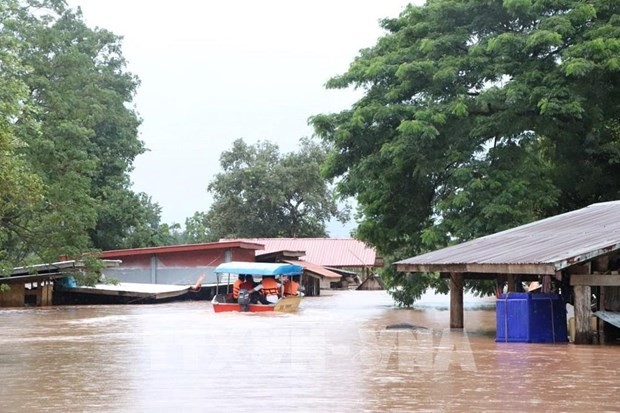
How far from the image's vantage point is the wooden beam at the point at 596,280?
1662 centimetres

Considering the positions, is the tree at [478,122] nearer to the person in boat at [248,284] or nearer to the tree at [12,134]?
the person in boat at [248,284]

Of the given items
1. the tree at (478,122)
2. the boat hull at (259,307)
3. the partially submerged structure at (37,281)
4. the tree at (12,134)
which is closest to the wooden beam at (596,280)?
the tree at (478,122)

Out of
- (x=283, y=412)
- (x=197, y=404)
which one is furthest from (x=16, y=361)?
(x=283, y=412)

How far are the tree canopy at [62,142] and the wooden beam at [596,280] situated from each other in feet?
32.7

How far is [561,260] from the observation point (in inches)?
630

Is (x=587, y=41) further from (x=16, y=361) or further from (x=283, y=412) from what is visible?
(x=283, y=412)

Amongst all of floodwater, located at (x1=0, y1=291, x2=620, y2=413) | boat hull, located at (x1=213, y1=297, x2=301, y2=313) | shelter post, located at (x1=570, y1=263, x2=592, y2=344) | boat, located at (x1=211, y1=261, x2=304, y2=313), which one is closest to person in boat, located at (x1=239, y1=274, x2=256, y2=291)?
boat, located at (x1=211, y1=261, x2=304, y2=313)

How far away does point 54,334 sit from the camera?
23.0 metres

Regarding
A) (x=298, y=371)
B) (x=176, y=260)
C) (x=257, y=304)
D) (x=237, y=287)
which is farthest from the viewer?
(x=176, y=260)

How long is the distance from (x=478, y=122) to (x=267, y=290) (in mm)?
9950

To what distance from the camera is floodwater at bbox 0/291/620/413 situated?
422 inches

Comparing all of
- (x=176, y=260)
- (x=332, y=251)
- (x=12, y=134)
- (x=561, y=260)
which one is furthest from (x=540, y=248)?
(x=332, y=251)

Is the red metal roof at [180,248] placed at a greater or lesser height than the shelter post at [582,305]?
greater

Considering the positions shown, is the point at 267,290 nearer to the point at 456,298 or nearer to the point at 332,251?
the point at 456,298
